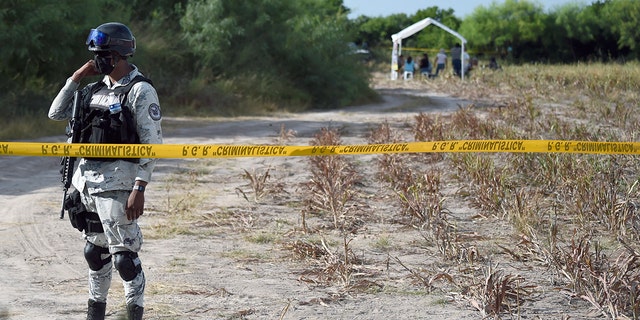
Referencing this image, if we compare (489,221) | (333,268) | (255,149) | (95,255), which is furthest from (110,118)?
(489,221)

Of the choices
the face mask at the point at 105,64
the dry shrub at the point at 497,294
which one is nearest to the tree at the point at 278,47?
the dry shrub at the point at 497,294

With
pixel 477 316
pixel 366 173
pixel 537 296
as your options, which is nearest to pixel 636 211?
pixel 537 296

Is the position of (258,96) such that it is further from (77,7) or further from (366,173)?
(366,173)

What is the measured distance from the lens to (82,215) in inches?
213

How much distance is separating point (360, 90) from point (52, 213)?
17.8 metres

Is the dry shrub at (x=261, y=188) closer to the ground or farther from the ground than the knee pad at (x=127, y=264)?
closer to the ground

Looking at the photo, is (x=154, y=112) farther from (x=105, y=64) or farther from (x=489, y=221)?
(x=489, y=221)

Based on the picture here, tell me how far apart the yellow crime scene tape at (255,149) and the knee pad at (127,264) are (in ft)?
1.73

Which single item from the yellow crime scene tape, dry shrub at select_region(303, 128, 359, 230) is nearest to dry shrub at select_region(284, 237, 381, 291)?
the yellow crime scene tape

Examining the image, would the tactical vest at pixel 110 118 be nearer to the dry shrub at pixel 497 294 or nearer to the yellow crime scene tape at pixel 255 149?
the yellow crime scene tape at pixel 255 149

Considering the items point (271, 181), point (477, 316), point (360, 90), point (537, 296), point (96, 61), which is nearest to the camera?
point (96, 61)

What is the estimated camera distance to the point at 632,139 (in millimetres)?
12805

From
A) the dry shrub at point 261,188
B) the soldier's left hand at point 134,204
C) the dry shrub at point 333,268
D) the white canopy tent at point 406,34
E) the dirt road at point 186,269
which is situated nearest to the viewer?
the soldier's left hand at point 134,204

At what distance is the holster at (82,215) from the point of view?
5.38 meters
